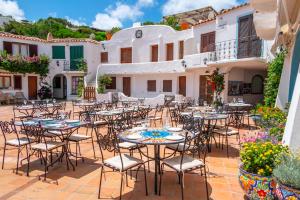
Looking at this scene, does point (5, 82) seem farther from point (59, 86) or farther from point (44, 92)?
point (59, 86)

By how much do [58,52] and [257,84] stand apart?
16.0 meters

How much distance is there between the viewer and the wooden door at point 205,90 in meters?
14.9

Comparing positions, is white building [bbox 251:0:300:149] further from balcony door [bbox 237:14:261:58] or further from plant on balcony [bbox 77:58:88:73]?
plant on balcony [bbox 77:58:88:73]

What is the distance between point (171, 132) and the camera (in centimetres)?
401

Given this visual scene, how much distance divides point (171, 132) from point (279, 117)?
8.57ft

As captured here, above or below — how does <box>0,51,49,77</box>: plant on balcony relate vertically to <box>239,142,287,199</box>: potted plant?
above

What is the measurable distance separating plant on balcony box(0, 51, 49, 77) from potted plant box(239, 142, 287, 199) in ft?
61.5

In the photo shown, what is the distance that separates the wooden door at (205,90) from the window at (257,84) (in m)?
2.44

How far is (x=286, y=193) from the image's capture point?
249 cm

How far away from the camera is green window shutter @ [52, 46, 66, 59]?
67.8 ft

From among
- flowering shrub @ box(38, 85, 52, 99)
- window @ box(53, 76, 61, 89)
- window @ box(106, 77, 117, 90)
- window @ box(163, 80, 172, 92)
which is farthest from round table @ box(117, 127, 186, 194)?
window @ box(53, 76, 61, 89)

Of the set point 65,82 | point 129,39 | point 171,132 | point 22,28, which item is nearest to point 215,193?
point 171,132

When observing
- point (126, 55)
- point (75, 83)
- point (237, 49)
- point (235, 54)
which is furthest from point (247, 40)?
point (75, 83)

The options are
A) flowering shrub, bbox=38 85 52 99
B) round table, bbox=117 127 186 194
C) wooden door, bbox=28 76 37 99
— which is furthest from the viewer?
flowering shrub, bbox=38 85 52 99
